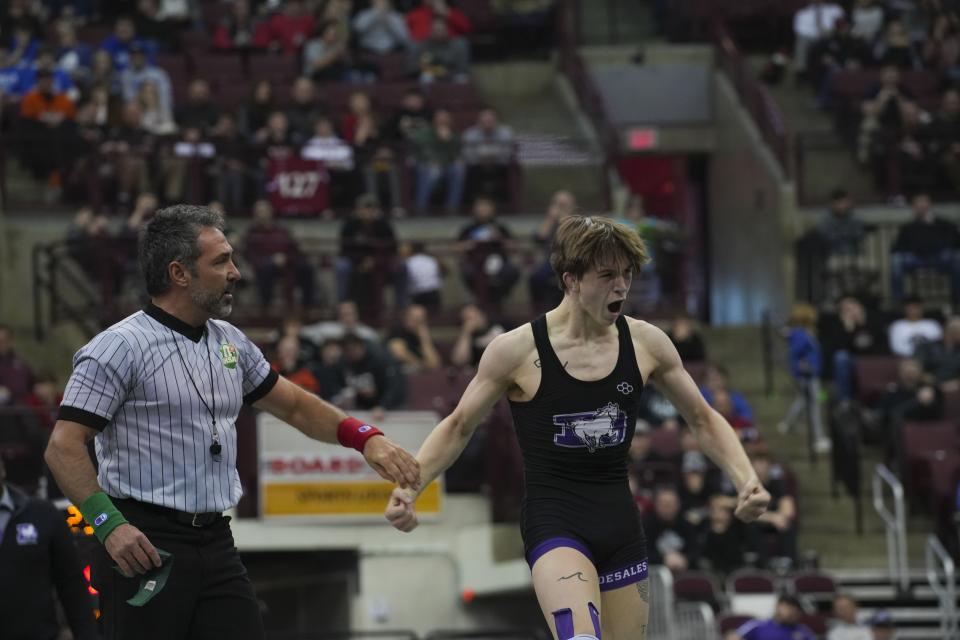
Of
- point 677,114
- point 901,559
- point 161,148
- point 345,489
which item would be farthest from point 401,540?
point 677,114

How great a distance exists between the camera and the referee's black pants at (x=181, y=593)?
21.9 ft

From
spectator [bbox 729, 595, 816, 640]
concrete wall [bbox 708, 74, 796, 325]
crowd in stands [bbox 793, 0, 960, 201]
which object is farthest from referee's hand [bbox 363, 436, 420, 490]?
crowd in stands [bbox 793, 0, 960, 201]

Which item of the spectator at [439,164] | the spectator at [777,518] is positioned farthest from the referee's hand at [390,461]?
the spectator at [439,164]

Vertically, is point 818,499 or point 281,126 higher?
point 281,126

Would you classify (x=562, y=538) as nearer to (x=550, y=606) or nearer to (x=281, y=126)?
(x=550, y=606)

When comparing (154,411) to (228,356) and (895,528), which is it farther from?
(895,528)

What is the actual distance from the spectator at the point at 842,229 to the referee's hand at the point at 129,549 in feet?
56.0

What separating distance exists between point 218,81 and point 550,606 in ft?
58.2

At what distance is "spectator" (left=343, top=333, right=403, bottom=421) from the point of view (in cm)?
1720

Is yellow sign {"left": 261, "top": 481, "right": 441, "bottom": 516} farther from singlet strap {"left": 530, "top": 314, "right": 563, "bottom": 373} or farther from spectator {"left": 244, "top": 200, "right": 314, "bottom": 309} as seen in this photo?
singlet strap {"left": 530, "top": 314, "right": 563, "bottom": 373}

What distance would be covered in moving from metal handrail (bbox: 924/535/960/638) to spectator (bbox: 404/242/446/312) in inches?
230

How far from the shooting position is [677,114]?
26938mm

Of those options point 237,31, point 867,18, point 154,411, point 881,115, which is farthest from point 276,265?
point 154,411

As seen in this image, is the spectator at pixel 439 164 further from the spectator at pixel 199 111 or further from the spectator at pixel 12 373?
the spectator at pixel 12 373
